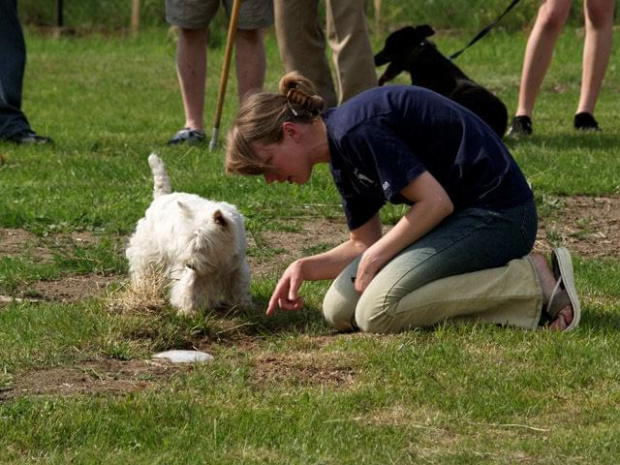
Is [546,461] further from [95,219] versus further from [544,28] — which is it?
[544,28]

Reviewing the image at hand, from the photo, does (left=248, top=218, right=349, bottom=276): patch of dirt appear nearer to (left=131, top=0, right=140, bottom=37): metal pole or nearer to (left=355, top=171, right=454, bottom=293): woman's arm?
(left=355, top=171, right=454, bottom=293): woman's arm

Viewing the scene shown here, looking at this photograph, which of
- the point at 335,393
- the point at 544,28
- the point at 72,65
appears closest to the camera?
the point at 335,393

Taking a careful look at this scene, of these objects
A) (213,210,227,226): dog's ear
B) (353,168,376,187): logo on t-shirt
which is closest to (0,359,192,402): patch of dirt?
(213,210,227,226): dog's ear

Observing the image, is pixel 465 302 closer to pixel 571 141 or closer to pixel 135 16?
pixel 571 141

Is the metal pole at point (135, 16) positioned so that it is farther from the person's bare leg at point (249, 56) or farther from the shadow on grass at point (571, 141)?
the shadow on grass at point (571, 141)

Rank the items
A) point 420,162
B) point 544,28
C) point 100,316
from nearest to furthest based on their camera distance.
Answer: point 420,162, point 100,316, point 544,28

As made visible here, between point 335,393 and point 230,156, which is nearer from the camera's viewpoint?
point 335,393

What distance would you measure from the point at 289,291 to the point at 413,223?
22.6 inches

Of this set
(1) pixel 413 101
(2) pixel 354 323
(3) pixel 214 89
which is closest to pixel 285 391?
(2) pixel 354 323

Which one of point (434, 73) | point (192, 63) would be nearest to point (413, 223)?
point (192, 63)

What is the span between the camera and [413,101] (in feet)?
17.1

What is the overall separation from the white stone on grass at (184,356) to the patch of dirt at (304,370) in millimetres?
222

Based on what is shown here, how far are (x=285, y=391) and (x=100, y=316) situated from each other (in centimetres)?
122

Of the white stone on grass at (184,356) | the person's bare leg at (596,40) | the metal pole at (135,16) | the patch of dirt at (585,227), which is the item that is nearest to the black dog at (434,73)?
the person's bare leg at (596,40)
